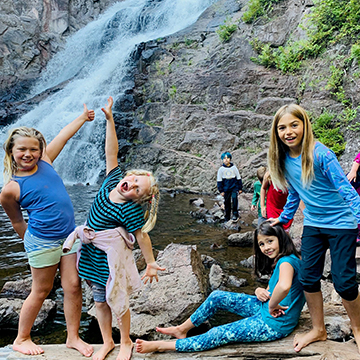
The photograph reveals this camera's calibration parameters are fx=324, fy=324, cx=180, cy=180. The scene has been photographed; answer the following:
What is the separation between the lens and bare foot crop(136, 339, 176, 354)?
8.55 feet

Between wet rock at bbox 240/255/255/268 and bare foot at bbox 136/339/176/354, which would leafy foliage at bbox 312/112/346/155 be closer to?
wet rock at bbox 240/255/255/268

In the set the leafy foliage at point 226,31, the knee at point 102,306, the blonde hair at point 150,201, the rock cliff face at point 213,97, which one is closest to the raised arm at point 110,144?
the blonde hair at point 150,201

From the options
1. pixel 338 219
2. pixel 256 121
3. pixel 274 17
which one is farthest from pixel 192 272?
pixel 274 17

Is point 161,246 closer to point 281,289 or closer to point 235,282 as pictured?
point 235,282

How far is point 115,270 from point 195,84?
13636 mm

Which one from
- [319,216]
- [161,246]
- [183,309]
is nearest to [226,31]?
[161,246]

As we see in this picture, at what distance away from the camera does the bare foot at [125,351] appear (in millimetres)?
2593

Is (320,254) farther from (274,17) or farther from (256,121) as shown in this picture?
(274,17)

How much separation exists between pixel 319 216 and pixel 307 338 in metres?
0.97

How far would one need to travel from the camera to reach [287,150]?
2.83m

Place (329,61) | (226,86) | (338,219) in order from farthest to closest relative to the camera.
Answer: (226,86) → (329,61) → (338,219)

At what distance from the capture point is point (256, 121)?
13367 mm

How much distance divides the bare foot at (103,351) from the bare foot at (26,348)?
47cm

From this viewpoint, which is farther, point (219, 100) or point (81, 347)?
point (219, 100)
